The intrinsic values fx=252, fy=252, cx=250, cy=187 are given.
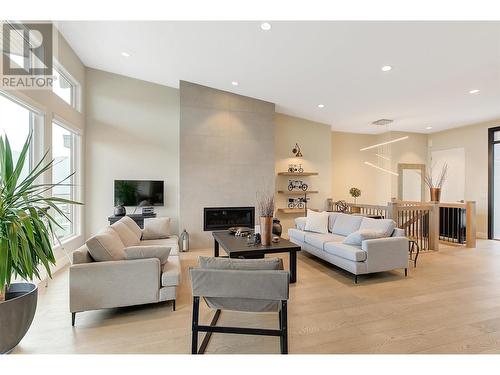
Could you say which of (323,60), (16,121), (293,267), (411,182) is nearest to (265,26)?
(323,60)

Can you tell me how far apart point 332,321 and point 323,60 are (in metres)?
3.64

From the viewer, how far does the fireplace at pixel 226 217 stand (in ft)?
18.6

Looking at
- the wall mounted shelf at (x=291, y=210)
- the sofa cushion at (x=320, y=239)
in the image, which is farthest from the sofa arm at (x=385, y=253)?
the wall mounted shelf at (x=291, y=210)

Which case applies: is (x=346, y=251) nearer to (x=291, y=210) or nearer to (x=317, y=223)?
(x=317, y=223)

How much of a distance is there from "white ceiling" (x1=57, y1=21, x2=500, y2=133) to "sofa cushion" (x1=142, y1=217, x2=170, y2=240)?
116 inches

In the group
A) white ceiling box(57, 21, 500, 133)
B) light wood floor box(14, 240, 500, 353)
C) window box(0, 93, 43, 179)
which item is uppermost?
white ceiling box(57, 21, 500, 133)

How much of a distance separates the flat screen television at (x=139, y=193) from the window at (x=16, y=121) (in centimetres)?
184

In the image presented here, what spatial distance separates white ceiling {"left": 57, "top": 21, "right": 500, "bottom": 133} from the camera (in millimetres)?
3242

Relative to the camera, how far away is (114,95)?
5.66 m

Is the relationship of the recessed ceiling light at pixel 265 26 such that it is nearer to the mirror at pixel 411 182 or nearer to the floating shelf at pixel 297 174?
the floating shelf at pixel 297 174

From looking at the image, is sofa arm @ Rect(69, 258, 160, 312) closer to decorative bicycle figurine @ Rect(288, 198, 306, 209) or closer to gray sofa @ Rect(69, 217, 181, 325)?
gray sofa @ Rect(69, 217, 181, 325)

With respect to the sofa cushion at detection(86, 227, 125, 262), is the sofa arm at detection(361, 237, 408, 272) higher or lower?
lower

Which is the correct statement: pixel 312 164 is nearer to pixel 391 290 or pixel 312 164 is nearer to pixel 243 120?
pixel 243 120

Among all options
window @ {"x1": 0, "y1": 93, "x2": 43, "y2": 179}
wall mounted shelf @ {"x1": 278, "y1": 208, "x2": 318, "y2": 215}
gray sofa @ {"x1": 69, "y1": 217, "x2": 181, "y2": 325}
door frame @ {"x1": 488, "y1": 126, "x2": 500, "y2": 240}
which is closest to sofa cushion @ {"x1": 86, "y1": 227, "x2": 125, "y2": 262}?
gray sofa @ {"x1": 69, "y1": 217, "x2": 181, "y2": 325}
